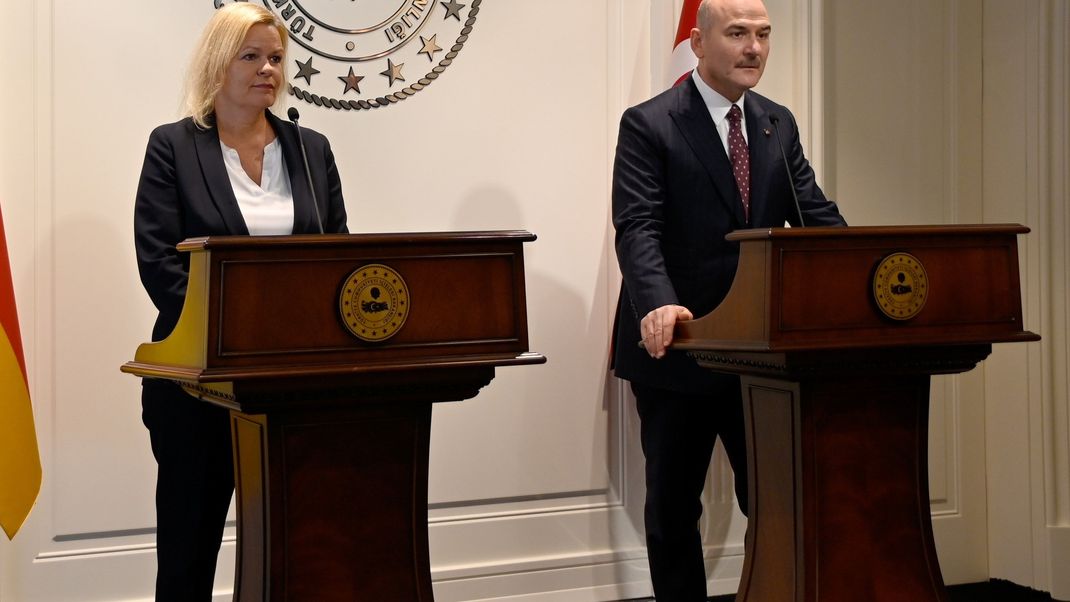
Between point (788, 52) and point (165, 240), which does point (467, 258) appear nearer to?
point (165, 240)

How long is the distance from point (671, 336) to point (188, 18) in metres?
1.95

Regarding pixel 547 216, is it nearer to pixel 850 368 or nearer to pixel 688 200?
pixel 688 200

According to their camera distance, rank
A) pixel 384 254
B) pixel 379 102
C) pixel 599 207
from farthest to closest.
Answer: pixel 599 207 < pixel 379 102 < pixel 384 254

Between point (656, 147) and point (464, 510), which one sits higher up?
point (656, 147)

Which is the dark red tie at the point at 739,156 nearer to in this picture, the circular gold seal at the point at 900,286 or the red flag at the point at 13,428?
the circular gold seal at the point at 900,286

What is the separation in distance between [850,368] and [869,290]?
6.7 inches

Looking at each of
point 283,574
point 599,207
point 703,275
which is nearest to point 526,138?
point 599,207

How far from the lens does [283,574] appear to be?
1.95 metres

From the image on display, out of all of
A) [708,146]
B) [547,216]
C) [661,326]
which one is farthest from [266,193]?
[547,216]

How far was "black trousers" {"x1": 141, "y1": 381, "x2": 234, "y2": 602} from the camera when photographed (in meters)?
2.38

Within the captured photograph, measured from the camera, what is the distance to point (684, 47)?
364 cm

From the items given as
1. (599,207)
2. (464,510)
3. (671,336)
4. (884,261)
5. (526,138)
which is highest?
(526,138)

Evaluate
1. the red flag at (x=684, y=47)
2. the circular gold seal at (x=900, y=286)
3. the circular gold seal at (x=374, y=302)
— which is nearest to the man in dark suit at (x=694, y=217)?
the circular gold seal at (x=900, y=286)

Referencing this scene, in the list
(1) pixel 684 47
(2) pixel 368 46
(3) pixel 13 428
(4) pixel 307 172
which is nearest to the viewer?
(4) pixel 307 172
